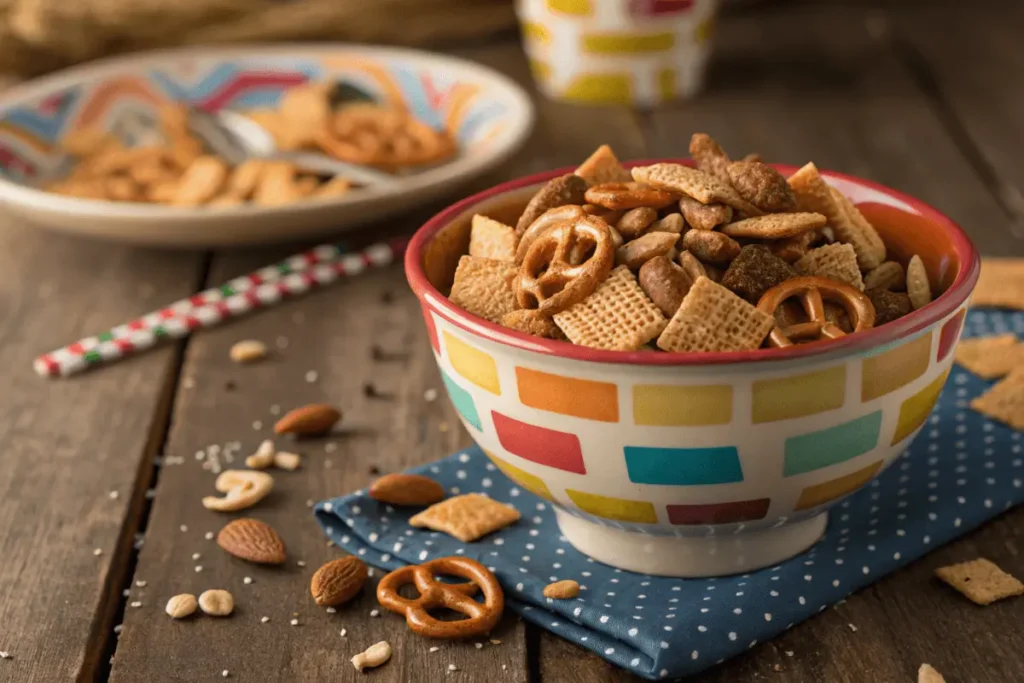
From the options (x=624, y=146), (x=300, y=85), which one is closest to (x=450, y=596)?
(x=624, y=146)

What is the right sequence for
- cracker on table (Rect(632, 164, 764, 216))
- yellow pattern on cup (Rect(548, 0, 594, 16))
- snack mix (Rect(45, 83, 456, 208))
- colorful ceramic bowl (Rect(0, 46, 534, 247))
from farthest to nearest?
yellow pattern on cup (Rect(548, 0, 594, 16)) < snack mix (Rect(45, 83, 456, 208)) < colorful ceramic bowl (Rect(0, 46, 534, 247)) < cracker on table (Rect(632, 164, 764, 216))

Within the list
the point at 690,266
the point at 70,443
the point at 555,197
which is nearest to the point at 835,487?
the point at 690,266

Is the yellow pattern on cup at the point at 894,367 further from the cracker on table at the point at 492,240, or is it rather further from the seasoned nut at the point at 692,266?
the cracker on table at the point at 492,240

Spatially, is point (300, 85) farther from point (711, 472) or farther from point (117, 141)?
point (711, 472)

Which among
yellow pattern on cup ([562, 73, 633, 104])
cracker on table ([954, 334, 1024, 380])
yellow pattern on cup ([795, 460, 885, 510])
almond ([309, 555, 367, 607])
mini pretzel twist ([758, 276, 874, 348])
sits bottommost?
yellow pattern on cup ([562, 73, 633, 104])

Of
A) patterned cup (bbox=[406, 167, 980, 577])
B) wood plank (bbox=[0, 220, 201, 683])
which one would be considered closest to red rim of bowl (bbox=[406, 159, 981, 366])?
patterned cup (bbox=[406, 167, 980, 577])

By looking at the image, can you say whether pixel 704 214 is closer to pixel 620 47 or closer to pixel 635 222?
pixel 635 222

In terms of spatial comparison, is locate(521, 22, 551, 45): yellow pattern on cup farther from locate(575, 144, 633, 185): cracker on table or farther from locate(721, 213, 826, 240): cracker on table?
locate(721, 213, 826, 240): cracker on table
